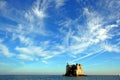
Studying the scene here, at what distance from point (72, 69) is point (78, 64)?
678 centimetres

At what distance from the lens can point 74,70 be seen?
164 metres

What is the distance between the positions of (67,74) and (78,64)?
13740 mm

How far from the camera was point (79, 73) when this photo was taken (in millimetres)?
165500

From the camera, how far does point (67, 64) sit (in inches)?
6619

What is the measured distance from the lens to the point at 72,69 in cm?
16512

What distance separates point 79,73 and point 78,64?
26.5 ft

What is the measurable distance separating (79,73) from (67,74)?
10679 millimetres

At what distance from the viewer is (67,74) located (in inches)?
6629

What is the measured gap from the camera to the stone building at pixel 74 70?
533ft

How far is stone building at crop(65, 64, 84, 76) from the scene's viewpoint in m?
163

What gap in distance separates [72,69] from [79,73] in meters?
6.98
